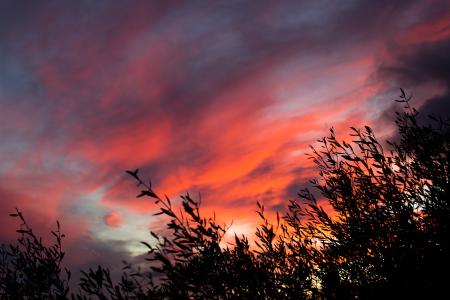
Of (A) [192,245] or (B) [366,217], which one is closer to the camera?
(A) [192,245]

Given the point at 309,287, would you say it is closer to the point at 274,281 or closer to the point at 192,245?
the point at 274,281

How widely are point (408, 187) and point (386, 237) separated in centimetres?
141

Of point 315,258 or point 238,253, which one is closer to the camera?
point 238,253

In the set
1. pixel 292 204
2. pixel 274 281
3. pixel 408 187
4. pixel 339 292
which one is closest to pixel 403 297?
pixel 339 292

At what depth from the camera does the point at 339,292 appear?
24.8 ft

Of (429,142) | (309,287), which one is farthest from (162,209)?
(429,142)

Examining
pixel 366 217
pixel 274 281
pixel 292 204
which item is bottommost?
pixel 274 281

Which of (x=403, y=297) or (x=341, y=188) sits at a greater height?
(x=341, y=188)

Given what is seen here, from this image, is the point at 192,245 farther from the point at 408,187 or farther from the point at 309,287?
the point at 408,187

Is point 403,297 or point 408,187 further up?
point 408,187

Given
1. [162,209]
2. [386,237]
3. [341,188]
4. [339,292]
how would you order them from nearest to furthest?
[162,209] → [339,292] → [386,237] → [341,188]

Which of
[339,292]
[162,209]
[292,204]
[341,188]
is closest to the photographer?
[162,209]

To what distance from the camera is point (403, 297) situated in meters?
7.12

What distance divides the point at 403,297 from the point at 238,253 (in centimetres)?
315
